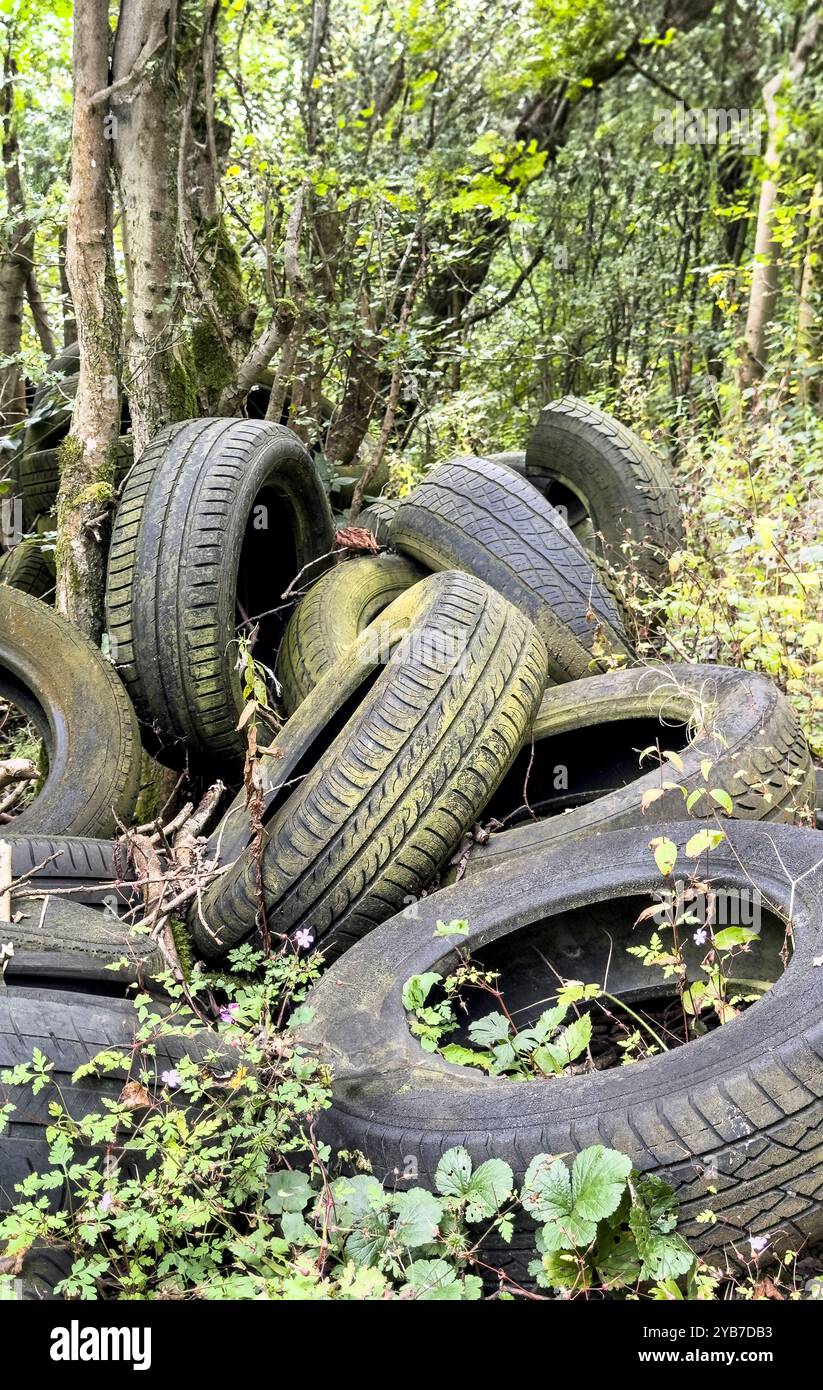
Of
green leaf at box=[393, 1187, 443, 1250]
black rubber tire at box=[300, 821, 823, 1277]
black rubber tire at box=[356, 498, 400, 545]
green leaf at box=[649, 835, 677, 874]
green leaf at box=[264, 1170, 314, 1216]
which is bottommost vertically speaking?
green leaf at box=[393, 1187, 443, 1250]

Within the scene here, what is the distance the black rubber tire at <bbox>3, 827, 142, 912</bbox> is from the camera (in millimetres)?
3273

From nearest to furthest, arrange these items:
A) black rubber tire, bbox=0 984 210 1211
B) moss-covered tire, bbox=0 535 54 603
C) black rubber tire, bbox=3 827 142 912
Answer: black rubber tire, bbox=0 984 210 1211 → black rubber tire, bbox=3 827 142 912 → moss-covered tire, bbox=0 535 54 603

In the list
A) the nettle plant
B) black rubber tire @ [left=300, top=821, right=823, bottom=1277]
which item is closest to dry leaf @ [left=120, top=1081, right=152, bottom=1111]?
the nettle plant

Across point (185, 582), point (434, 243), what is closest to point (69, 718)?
point (185, 582)

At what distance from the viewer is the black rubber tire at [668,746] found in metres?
3.22

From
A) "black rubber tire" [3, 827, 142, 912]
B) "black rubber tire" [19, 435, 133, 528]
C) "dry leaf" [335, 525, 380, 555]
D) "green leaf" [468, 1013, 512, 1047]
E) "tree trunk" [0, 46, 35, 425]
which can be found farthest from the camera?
"tree trunk" [0, 46, 35, 425]

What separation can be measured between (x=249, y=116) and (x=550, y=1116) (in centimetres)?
604

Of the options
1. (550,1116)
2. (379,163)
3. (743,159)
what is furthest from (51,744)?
(743,159)

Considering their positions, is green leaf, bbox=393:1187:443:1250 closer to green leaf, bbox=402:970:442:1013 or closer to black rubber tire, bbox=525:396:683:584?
green leaf, bbox=402:970:442:1013

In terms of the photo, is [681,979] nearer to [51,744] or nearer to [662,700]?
[662,700]

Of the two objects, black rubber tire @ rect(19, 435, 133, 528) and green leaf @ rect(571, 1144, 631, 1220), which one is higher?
black rubber tire @ rect(19, 435, 133, 528)

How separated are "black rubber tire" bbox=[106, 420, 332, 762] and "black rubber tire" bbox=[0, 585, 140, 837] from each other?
6.2 inches

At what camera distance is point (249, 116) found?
20.5 feet

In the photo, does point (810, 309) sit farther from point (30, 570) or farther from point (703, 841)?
point (703, 841)
